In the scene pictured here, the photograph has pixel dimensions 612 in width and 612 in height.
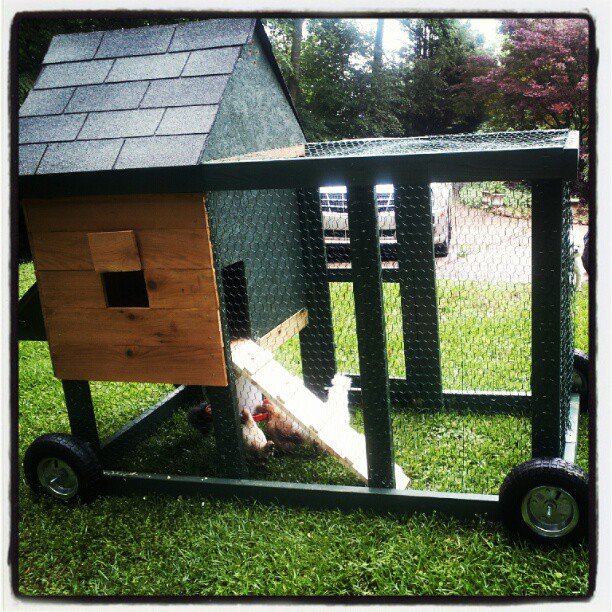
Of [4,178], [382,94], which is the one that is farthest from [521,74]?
[4,178]

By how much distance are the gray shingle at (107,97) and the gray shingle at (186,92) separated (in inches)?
2.2

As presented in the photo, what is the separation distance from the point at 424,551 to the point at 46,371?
3.27 m

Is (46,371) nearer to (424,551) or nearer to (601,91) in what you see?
(424,551)

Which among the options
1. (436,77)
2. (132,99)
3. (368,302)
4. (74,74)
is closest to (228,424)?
(368,302)

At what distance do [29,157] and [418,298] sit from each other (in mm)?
2042

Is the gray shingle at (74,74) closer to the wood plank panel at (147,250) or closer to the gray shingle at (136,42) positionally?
the gray shingle at (136,42)

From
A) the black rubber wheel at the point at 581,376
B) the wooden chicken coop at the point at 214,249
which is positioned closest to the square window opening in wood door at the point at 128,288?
the wooden chicken coop at the point at 214,249

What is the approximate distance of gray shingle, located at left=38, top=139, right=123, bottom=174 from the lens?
7.59ft

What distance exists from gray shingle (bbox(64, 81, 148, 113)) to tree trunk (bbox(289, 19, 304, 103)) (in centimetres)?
731

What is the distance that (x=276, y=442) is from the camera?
3.04 meters

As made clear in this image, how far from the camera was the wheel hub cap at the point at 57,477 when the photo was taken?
2.74 m

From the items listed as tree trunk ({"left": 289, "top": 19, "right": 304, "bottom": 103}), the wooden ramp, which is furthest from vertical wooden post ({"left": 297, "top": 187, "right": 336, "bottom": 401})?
tree trunk ({"left": 289, "top": 19, "right": 304, "bottom": 103})

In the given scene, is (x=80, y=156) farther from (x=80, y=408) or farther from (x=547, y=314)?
(x=547, y=314)

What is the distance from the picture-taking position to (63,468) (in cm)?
275
